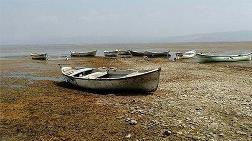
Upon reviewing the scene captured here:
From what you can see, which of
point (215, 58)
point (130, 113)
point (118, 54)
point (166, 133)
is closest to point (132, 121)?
point (130, 113)

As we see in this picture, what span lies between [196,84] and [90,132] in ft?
42.4

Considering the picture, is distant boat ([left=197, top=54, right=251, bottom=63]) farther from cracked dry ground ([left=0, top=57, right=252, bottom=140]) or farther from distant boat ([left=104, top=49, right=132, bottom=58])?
cracked dry ground ([left=0, top=57, right=252, bottom=140])

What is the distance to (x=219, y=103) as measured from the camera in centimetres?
1819

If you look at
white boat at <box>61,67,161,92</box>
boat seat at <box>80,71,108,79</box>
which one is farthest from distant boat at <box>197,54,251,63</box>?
white boat at <box>61,67,161,92</box>

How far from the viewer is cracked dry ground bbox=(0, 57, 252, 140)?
13.4 metres

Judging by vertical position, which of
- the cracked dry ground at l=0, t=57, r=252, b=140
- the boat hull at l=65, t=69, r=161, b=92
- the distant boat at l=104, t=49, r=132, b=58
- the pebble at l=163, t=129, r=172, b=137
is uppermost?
the boat hull at l=65, t=69, r=161, b=92

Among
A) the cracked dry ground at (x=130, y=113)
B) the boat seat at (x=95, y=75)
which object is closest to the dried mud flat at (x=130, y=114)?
the cracked dry ground at (x=130, y=113)

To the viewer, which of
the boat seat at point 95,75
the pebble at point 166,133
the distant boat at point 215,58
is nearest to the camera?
the pebble at point 166,133

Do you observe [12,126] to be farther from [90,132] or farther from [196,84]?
[196,84]

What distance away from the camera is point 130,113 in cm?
1636

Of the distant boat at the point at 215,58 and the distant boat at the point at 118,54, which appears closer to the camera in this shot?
the distant boat at the point at 215,58

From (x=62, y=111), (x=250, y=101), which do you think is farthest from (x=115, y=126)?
(x=250, y=101)

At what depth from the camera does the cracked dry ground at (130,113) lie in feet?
43.9

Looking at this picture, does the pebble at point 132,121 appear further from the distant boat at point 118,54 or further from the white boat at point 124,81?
the distant boat at point 118,54
